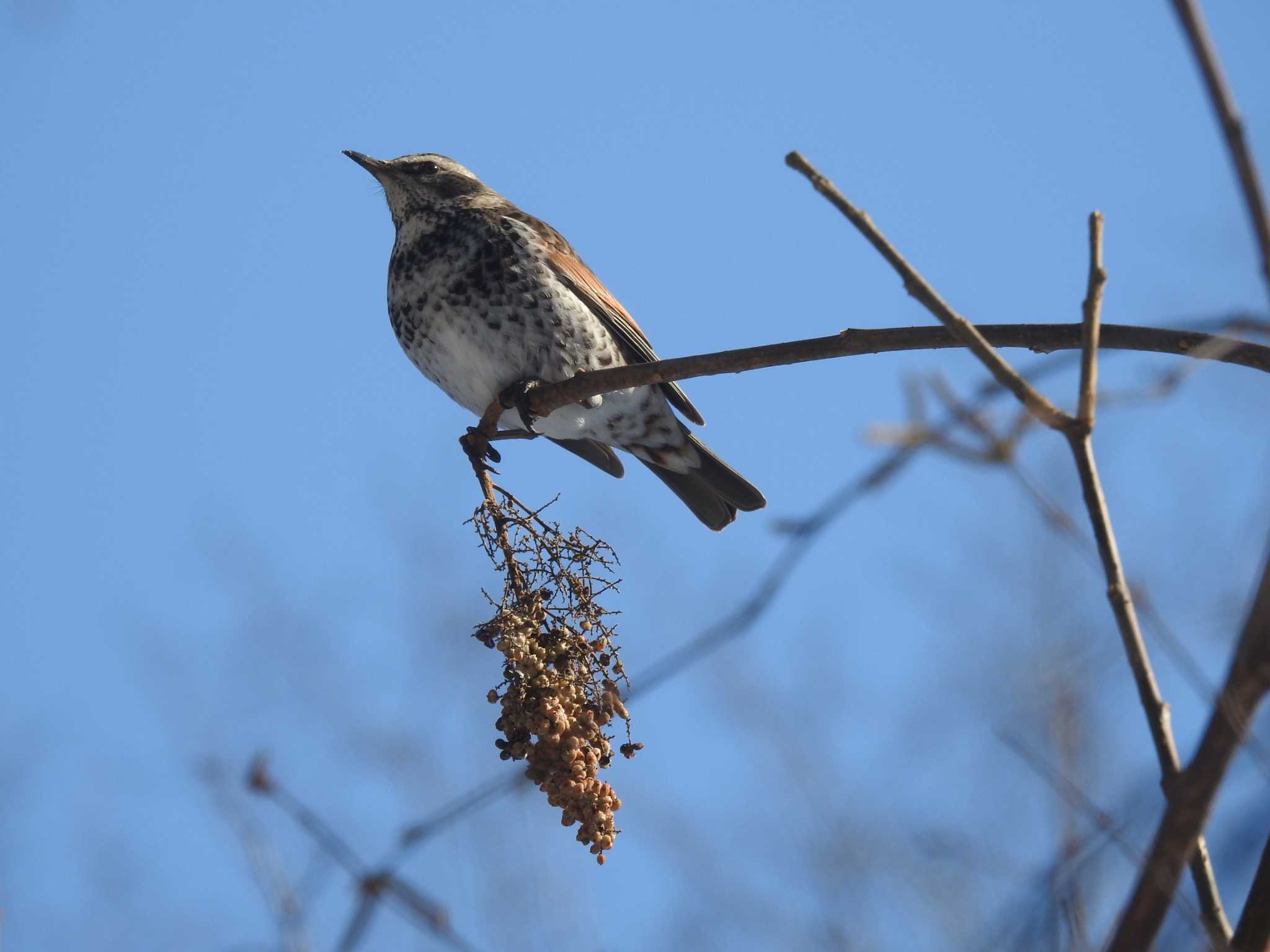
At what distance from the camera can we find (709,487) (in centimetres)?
530

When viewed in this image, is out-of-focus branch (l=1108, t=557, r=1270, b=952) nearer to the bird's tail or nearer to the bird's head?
the bird's tail

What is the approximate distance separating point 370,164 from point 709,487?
1991mm

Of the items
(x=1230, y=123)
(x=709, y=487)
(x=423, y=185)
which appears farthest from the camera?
(x=423, y=185)

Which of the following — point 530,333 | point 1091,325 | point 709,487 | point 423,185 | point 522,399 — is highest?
point 423,185

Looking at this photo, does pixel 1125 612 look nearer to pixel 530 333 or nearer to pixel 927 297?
pixel 927 297

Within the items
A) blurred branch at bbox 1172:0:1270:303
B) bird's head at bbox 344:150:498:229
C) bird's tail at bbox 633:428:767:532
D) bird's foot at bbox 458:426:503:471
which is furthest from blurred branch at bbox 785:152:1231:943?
bird's head at bbox 344:150:498:229

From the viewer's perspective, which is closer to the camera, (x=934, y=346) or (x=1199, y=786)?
(x=1199, y=786)

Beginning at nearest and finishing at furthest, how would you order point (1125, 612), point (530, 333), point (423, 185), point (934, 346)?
point (1125, 612) < point (934, 346) < point (530, 333) < point (423, 185)

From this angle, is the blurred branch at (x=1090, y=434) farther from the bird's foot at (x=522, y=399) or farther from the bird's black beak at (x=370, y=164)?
the bird's black beak at (x=370, y=164)

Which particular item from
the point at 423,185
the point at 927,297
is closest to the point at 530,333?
the point at 423,185

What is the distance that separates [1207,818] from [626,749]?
5.36ft

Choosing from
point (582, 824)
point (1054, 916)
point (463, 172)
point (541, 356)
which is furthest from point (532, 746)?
point (463, 172)

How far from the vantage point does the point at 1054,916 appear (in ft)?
4.98

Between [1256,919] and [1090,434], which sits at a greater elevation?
[1090,434]
